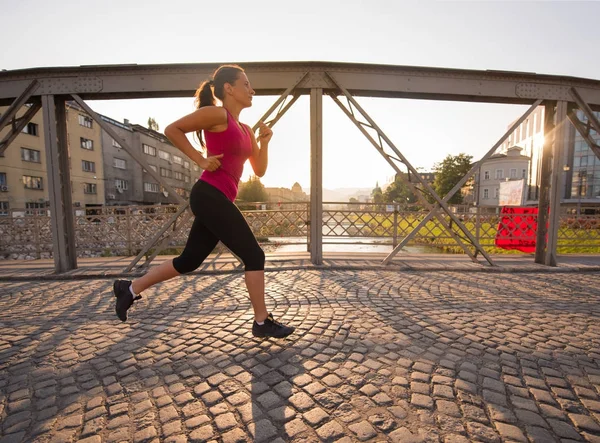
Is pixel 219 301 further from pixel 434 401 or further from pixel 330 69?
pixel 330 69

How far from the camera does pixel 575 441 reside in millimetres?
1414

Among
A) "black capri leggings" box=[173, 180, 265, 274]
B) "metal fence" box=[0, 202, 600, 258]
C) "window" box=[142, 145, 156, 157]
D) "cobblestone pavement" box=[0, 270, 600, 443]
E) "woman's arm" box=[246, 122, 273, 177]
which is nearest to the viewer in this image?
"cobblestone pavement" box=[0, 270, 600, 443]

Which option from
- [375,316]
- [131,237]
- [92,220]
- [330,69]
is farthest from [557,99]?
[92,220]

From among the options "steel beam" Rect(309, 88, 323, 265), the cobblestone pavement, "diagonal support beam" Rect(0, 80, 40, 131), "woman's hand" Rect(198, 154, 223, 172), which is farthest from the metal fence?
"woman's hand" Rect(198, 154, 223, 172)

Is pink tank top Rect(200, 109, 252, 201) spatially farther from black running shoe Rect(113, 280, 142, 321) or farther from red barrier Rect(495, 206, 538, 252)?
red barrier Rect(495, 206, 538, 252)

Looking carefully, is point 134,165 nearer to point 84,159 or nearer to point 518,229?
point 84,159

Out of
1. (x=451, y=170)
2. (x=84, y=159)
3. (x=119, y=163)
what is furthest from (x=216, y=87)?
(x=451, y=170)

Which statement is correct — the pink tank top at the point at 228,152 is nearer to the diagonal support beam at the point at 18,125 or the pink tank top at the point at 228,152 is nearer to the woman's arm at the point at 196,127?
the woman's arm at the point at 196,127

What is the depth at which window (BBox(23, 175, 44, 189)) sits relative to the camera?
85.7 feet

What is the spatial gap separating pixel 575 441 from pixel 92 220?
11.1 m

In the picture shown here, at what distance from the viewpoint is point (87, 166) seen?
3219cm

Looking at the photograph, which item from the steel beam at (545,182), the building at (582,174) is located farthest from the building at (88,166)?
the building at (582,174)

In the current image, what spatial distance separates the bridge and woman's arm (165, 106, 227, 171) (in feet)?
9.47

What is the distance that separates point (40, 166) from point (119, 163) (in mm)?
10445
